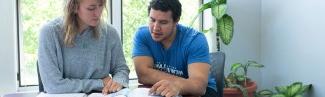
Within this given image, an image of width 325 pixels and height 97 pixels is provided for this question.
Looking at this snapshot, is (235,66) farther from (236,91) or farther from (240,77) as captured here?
(236,91)

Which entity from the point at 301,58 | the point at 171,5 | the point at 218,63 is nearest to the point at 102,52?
the point at 171,5

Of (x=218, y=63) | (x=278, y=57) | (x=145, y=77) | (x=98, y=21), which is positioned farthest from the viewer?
(x=278, y=57)

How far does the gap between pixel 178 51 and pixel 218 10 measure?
104 centimetres

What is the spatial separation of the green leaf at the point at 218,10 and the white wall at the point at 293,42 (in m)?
0.50

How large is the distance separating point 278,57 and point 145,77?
1605mm

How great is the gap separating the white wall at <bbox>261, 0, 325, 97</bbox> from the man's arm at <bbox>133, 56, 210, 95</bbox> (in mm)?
1156

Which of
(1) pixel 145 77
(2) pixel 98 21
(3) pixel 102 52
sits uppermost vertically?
(2) pixel 98 21

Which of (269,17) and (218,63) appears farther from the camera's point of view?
(269,17)

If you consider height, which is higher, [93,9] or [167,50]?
[93,9]

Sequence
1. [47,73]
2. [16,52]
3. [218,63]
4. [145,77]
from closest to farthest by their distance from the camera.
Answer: [47,73]
[145,77]
[218,63]
[16,52]

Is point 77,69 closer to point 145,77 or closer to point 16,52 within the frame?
point 145,77

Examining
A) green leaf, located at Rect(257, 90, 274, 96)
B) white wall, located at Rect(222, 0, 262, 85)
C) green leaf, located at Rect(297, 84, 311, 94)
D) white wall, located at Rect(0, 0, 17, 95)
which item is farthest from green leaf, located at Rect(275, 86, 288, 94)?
white wall, located at Rect(0, 0, 17, 95)

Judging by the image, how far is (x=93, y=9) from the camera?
1684 mm

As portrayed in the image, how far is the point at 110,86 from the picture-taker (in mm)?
1576
